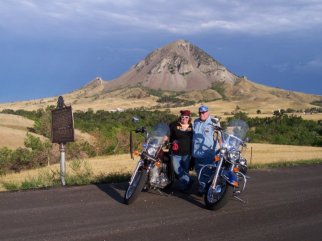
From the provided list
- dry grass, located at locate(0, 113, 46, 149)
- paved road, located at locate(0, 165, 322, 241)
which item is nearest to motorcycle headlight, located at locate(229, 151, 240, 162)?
paved road, located at locate(0, 165, 322, 241)

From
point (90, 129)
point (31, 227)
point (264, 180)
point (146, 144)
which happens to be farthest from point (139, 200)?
point (90, 129)

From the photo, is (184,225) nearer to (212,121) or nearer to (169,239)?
(169,239)

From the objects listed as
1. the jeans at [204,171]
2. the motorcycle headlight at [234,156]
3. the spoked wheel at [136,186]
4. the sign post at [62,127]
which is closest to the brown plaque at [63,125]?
the sign post at [62,127]

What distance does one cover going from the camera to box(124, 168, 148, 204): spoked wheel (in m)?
9.54

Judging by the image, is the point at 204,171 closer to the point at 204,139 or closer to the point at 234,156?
the point at 204,139

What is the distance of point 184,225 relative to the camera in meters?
8.21

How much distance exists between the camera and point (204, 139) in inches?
418

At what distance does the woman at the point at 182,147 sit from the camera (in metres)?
10.8

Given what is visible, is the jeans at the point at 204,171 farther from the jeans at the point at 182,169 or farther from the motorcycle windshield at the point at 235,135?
the motorcycle windshield at the point at 235,135

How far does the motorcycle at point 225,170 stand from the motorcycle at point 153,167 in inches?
34.2

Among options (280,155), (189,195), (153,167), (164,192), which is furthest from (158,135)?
(280,155)

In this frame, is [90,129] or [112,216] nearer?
[112,216]

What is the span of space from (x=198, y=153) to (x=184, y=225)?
2667 mm

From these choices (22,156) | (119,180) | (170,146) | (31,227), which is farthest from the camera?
(22,156)
